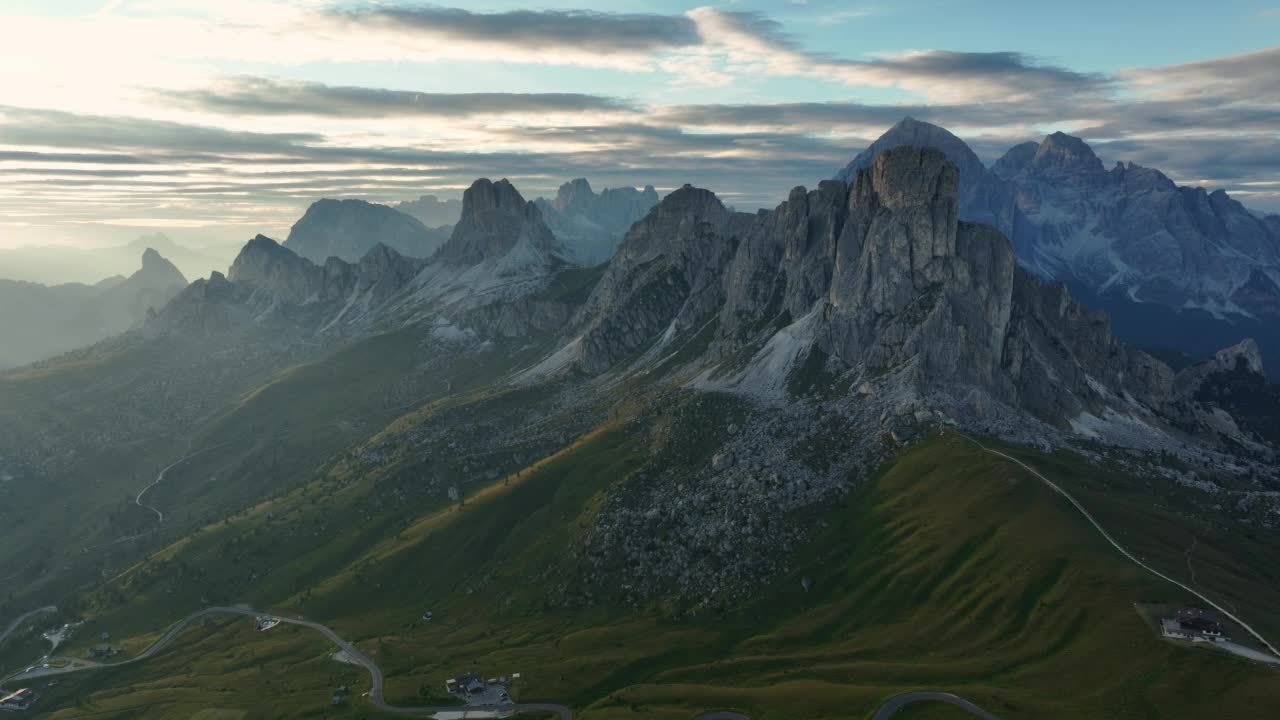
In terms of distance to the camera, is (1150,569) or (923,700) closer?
(923,700)

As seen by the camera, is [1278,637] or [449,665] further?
[449,665]

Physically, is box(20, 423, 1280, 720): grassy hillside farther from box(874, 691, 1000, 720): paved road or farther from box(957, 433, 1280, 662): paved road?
box(957, 433, 1280, 662): paved road

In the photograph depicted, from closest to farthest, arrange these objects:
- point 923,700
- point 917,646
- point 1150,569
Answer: point 923,700, point 1150,569, point 917,646

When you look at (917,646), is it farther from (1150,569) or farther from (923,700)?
(1150,569)

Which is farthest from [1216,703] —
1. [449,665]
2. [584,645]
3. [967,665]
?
[449,665]

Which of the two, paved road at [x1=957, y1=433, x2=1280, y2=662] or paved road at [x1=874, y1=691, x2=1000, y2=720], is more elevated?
paved road at [x1=957, y1=433, x2=1280, y2=662]

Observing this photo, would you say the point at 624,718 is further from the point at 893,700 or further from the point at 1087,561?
the point at 1087,561

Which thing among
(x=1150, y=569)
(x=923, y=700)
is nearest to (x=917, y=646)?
(x=923, y=700)

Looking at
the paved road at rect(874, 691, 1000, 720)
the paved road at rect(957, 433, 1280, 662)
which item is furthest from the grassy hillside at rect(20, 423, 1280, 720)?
the paved road at rect(957, 433, 1280, 662)
